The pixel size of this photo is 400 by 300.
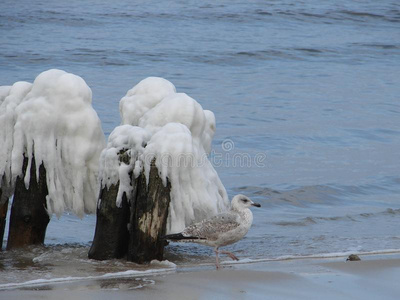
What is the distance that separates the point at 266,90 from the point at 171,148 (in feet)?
51.0

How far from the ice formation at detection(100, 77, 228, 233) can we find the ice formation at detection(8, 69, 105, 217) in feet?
1.56

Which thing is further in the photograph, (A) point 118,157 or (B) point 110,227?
(B) point 110,227

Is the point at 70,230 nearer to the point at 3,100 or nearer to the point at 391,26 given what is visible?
the point at 3,100

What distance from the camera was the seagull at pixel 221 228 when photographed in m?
7.79

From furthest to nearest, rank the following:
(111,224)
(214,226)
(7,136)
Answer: (7,136), (214,226), (111,224)

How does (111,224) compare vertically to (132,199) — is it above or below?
below

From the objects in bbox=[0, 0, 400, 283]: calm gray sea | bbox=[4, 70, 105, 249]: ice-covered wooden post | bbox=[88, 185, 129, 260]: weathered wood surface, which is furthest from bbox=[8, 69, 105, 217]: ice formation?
bbox=[0, 0, 400, 283]: calm gray sea

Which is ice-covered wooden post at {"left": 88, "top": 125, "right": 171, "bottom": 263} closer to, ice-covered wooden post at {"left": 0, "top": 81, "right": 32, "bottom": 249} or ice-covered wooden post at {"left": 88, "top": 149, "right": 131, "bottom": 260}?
ice-covered wooden post at {"left": 88, "top": 149, "right": 131, "bottom": 260}

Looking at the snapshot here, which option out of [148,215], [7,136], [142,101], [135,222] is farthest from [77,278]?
[142,101]

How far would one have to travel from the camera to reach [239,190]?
1324cm

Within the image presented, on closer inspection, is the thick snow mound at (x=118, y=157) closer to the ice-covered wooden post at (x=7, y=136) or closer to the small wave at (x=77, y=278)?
the small wave at (x=77, y=278)

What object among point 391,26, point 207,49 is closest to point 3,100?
point 207,49

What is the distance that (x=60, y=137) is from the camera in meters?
8.07

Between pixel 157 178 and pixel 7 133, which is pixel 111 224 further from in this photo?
pixel 7 133
